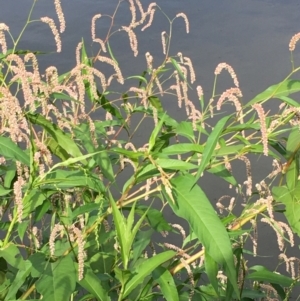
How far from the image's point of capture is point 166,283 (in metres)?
0.79

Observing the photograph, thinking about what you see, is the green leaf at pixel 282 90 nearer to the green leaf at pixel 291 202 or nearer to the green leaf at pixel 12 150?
the green leaf at pixel 291 202

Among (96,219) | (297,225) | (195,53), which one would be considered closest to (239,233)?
(297,225)

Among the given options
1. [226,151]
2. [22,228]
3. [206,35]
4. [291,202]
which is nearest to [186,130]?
[226,151]

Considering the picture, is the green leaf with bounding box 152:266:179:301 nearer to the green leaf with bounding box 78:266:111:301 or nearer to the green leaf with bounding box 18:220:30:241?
the green leaf with bounding box 78:266:111:301

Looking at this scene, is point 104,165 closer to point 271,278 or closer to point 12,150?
point 12,150

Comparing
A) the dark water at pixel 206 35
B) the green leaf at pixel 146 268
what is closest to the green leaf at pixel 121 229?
the green leaf at pixel 146 268

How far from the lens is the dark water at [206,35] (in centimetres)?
312

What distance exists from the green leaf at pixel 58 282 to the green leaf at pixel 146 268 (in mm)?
74

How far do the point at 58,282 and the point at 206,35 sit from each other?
3.07 meters

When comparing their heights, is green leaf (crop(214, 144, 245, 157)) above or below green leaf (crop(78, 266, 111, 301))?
above

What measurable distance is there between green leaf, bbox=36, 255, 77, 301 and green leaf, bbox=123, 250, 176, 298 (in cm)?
7

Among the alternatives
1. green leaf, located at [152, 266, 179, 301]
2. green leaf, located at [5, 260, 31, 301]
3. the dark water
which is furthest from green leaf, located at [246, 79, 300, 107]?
the dark water

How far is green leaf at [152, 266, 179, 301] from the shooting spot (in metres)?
0.77

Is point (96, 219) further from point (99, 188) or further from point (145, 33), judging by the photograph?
point (145, 33)
